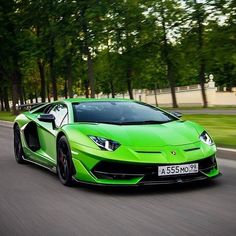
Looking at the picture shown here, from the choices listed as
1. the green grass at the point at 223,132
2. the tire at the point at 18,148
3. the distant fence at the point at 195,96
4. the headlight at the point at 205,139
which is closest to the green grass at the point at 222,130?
the green grass at the point at 223,132

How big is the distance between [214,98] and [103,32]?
33.7 m

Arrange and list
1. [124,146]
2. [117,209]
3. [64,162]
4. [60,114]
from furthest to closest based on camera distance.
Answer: [60,114], [64,162], [124,146], [117,209]

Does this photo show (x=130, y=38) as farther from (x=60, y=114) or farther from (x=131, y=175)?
(x=131, y=175)

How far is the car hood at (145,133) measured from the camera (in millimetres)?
6859

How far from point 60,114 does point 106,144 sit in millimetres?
1836

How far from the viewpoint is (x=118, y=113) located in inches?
314

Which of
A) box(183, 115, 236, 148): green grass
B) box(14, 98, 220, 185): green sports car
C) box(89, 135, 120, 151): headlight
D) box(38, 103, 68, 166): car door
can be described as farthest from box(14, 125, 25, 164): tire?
box(183, 115, 236, 148): green grass

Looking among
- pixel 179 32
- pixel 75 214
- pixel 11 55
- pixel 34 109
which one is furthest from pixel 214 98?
pixel 75 214

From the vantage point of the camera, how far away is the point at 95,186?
7398mm

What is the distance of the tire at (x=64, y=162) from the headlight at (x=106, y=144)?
0.60 m

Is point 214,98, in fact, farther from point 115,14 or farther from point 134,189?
point 134,189

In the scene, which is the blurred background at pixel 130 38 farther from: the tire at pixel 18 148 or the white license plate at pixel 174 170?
the white license plate at pixel 174 170

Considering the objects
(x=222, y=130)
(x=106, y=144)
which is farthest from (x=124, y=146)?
(x=222, y=130)

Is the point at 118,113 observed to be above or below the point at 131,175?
above
